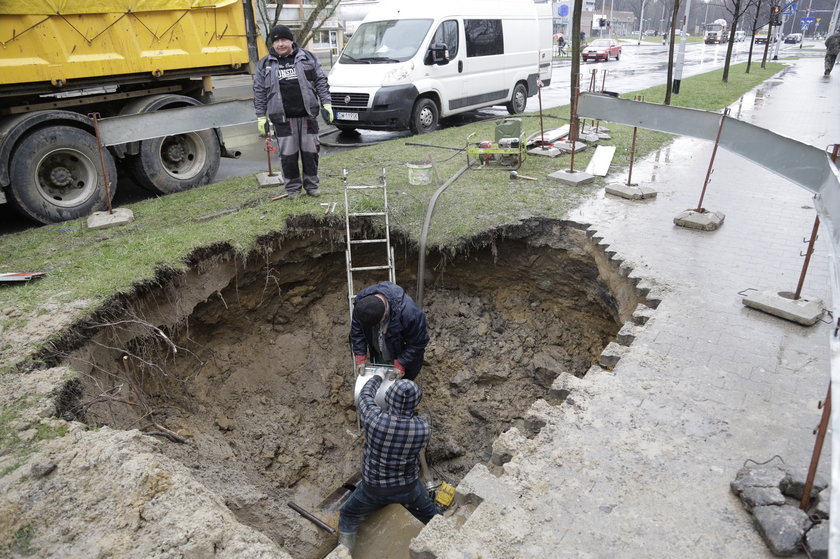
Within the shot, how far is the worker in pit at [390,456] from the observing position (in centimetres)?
395

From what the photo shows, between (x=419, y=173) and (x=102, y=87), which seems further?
(x=419, y=173)

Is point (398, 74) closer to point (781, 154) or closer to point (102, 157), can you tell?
point (102, 157)

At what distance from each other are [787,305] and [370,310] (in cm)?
360

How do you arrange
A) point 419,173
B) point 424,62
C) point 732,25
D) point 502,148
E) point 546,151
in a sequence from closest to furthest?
point 419,173 → point 502,148 → point 546,151 → point 424,62 → point 732,25

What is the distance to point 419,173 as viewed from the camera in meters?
8.25

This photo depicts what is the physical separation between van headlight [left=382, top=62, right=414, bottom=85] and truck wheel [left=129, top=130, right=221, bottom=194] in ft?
12.4

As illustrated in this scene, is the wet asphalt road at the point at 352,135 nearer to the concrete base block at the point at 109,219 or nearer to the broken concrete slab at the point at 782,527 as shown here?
the concrete base block at the point at 109,219

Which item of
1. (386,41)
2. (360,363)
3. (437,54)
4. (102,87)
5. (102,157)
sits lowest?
(360,363)

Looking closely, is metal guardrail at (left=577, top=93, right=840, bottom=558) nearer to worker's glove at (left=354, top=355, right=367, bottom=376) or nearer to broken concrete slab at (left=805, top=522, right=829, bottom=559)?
broken concrete slab at (left=805, top=522, right=829, bottom=559)

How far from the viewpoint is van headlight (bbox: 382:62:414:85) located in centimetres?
1092

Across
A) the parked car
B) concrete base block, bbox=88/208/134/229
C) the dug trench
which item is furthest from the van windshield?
the parked car

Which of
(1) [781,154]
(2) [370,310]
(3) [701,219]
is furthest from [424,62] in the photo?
(2) [370,310]

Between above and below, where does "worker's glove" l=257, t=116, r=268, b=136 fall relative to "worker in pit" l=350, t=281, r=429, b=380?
above

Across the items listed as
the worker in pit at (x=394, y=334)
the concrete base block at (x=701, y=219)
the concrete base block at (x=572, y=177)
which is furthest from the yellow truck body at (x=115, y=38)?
the concrete base block at (x=701, y=219)
